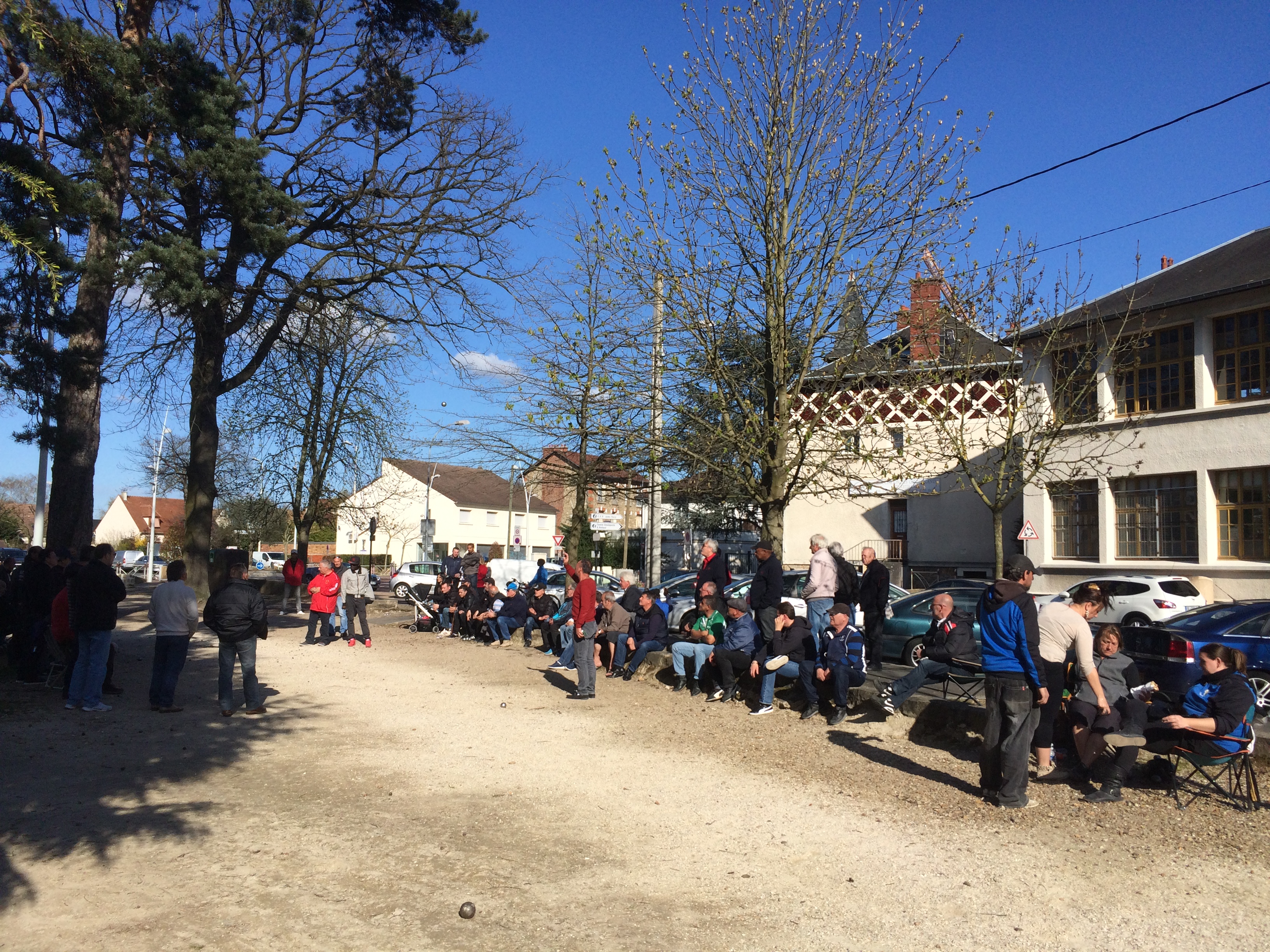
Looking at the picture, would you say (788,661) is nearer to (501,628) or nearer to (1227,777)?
(1227,777)

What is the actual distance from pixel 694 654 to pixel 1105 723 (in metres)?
5.63

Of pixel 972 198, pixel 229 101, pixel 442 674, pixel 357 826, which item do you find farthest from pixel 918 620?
pixel 229 101

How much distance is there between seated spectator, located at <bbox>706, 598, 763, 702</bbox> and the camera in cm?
1181

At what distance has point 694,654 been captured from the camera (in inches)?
487

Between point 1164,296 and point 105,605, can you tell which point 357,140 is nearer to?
point 105,605

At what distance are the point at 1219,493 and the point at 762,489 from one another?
657 inches

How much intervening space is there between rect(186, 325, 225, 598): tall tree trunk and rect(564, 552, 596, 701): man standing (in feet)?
36.1

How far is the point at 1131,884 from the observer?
5559 millimetres

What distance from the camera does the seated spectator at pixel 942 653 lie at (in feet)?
31.7

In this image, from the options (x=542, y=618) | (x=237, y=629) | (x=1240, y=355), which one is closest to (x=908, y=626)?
(x=542, y=618)

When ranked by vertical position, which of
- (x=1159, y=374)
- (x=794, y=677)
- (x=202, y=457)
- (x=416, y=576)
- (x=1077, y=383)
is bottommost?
(x=794, y=677)

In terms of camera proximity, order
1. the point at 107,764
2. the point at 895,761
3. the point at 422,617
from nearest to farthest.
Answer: the point at 107,764
the point at 895,761
the point at 422,617

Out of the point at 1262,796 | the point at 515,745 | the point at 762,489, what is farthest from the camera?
the point at 762,489

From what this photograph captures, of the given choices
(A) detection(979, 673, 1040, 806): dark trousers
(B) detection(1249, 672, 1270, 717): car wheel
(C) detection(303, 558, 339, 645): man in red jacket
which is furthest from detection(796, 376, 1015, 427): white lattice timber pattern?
(C) detection(303, 558, 339, 645): man in red jacket
